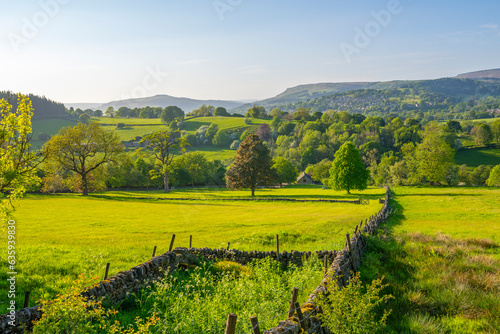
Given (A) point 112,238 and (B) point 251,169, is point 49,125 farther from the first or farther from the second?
(A) point 112,238

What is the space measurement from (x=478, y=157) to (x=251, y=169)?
101 meters

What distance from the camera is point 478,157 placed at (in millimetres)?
116938

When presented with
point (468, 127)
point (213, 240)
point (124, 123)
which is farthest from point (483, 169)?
point (124, 123)

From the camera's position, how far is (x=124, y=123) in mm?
189375

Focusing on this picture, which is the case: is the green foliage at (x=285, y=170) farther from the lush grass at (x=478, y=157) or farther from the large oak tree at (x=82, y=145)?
the lush grass at (x=478, y=157)

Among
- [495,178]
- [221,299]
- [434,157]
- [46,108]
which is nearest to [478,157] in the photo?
[495,178]

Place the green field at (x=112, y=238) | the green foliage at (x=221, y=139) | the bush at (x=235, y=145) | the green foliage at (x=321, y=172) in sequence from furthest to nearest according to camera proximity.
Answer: the green foliage at (x=221, y=139)
the bush at (x=235, y=145)
the green foliage at (x=321, y=172)
the green field at (x=112, y=238)

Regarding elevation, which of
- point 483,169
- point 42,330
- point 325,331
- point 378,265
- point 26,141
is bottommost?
point 483,169

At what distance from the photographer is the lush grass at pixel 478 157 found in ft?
367

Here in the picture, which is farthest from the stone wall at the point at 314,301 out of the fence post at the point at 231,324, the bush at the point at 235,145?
the bush at the point at 235,145

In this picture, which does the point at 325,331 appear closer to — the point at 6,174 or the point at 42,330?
the point at 42,330

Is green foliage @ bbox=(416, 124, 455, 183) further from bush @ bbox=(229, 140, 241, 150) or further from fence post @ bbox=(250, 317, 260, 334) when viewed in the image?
bush @ bbox=(229, 140, 241, 150)

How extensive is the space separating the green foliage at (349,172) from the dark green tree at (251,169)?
1260cm

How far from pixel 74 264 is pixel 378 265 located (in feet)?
43.1
